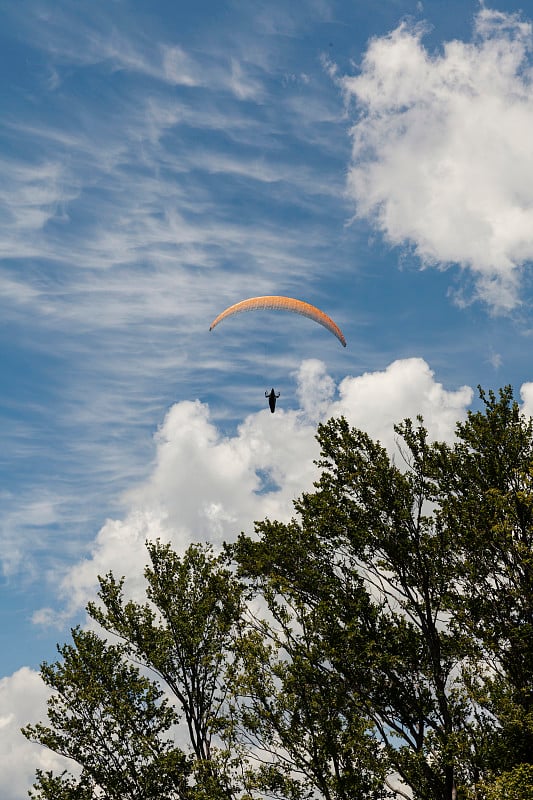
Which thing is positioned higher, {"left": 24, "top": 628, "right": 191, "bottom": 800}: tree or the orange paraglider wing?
the orange paraglider wing

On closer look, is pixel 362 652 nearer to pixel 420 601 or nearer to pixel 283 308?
pixel 420 601

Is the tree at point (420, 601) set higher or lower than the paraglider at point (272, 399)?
lower

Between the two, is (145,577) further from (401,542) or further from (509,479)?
(509,479)

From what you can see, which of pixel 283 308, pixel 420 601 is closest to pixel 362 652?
pixel 420 601

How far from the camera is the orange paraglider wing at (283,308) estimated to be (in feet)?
145

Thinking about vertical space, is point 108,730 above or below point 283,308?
below

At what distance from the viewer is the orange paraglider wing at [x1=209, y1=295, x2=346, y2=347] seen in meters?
44.2

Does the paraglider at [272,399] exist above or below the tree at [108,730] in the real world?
above

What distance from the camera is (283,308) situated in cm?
4425

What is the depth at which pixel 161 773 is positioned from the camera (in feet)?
112

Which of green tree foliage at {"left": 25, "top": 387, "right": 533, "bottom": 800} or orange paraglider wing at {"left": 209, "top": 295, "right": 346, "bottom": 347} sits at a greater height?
orange paraglider wing at {"left": 209, "top": 295, "right": 346, "bottom": 347}

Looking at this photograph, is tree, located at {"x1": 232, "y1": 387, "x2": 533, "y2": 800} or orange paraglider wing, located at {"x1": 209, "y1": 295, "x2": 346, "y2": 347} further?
orange paraglider wing, located at {"x1": 209, "y1": 295, "x2": 346, "y2": 347}

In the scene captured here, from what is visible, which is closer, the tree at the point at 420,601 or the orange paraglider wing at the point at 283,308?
the tree at the point at 420,601

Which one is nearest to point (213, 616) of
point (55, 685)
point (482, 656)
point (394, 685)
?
point (55, 685)
